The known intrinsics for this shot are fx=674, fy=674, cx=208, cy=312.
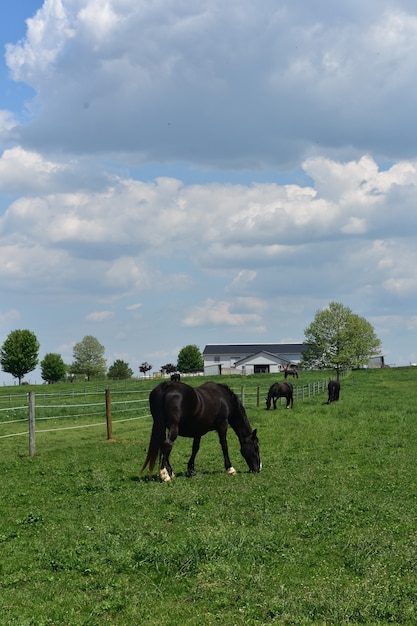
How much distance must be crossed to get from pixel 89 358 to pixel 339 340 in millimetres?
54603

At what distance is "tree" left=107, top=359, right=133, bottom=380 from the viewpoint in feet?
420

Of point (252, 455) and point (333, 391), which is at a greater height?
point (333, 391)

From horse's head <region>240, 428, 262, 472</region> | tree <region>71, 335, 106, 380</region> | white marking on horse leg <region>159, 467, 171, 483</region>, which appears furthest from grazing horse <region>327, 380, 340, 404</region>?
tree <region>71, 335, 106, 380</region>

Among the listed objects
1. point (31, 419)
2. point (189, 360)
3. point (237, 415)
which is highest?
point (189, 360)

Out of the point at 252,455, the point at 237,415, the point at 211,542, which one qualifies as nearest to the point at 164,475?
the point at 252,455

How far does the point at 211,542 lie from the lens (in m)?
8.07

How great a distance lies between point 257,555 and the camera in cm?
780

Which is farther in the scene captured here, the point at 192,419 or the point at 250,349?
the point at 250,349

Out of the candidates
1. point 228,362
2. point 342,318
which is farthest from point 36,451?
point 228,362

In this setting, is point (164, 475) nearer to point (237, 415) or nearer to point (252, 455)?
point (252, 455)

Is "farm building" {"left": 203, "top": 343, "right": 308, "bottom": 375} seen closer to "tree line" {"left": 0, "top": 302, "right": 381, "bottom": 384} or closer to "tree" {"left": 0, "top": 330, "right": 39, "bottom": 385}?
"tree line" {"left": 0, "top": 302, "right": 381, "bottom": 384}

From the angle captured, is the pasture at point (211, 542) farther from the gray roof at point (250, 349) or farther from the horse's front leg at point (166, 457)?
the gray roof at point (250, 349)

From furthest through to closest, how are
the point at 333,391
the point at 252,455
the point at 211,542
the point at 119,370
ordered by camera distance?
1. the point at 119,370
2. the point at 333,391
3. the point at 252,455
4. the point at 211,542

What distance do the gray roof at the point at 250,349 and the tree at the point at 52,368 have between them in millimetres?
45426
